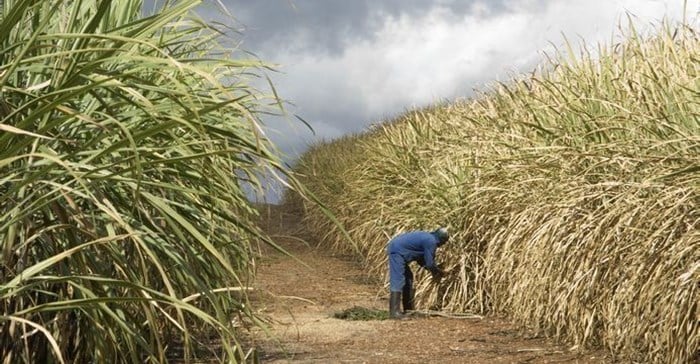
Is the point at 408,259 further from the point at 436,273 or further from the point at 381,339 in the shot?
the point at 381,339

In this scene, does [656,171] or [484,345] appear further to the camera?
[484,345]

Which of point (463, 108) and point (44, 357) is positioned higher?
point (463, 108)

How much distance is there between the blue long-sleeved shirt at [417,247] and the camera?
28.7 feet

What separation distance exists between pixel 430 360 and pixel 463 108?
5.33 m

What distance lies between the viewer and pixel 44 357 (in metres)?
3.89

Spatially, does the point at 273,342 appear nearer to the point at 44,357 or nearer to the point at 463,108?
the point at 44,357

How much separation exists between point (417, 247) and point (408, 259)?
0.20 meters

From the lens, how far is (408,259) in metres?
9.03

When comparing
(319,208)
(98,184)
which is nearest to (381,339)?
(319,208)

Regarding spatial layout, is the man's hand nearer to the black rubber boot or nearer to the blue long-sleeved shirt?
the blue long-sleeved shirt

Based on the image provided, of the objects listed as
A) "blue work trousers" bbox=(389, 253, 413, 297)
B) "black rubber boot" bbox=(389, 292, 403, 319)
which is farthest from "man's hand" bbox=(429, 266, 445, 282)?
"black rubber boot" bbox=(389, 292, 403, 319)

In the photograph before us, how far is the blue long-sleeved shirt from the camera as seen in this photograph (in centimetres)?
875

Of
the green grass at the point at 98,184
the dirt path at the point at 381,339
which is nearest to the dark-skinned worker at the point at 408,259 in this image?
the dirt path at the point at 381,339

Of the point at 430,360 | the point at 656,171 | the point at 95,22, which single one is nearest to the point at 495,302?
the point at 430,360
